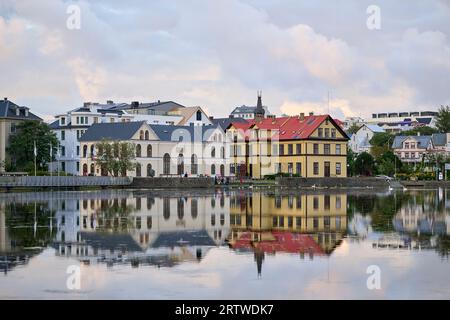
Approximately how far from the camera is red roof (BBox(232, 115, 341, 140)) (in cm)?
10106

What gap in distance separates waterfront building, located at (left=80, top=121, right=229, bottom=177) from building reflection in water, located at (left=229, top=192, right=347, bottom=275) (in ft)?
171

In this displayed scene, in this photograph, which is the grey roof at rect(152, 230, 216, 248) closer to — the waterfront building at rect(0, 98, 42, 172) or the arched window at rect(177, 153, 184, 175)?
the arched window at rect(177, 153, 184, 175)

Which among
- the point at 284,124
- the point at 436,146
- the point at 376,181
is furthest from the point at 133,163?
the point at 436,146

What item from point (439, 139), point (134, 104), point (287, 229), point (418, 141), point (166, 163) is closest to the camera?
point (287, 229)

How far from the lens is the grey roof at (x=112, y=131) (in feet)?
340

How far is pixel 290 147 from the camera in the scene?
10225cm

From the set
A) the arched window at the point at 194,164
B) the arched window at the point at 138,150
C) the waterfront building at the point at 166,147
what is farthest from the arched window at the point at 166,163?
the arched window at the point at 138,150

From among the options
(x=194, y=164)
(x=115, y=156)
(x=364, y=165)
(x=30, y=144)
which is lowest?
(x=364, y=165)

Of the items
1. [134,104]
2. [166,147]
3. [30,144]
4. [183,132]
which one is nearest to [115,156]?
[166,147]

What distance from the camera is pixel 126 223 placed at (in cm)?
3747

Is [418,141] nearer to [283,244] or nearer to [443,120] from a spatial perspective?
[443,120]

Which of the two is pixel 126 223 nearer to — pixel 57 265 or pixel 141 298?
A: pixel 57 265

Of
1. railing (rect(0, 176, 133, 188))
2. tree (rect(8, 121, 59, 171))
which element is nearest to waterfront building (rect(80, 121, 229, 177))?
tree (rect(8, 121, 59, 171))

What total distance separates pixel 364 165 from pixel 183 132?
22846 mm
